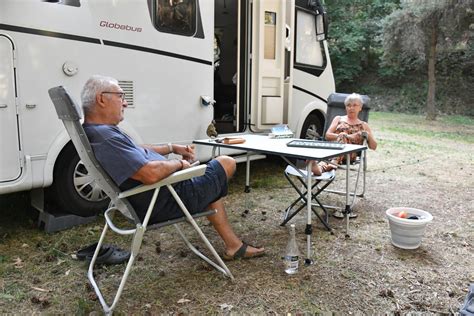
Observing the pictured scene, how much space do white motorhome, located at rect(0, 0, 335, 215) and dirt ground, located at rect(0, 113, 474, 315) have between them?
1.72ft

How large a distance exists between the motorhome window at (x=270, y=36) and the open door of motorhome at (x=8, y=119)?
254cm

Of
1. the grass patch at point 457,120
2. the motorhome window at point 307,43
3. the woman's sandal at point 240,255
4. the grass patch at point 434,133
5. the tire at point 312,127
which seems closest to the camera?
the woman's sandal at point 240,255

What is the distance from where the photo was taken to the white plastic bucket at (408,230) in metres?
2.67

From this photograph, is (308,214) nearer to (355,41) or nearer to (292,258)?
(292,258)

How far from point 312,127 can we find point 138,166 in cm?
373

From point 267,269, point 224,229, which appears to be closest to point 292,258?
point 267,269

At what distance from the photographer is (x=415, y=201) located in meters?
3.89

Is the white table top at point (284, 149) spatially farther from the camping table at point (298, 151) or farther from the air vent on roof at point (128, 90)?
the air vent on roof at point (128, 90)

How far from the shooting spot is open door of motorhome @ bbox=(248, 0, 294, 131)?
4254mm

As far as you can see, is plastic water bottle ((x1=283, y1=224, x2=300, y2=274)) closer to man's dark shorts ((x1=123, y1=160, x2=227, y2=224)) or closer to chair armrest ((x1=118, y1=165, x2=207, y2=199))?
man's dark shorts ((x1=123, y1=160, x2=227, y2=224))

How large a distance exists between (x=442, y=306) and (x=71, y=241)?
235 centimetres

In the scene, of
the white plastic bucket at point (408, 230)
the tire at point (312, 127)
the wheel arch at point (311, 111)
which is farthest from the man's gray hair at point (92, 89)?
the tire at point (312, 127)

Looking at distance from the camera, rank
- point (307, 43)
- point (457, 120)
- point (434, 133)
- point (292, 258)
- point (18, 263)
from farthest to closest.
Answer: point (457, 120)
point (434, 133)
point (307, 43)
point (18, 263)
point (292, 258)

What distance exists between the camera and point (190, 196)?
7.29ft
